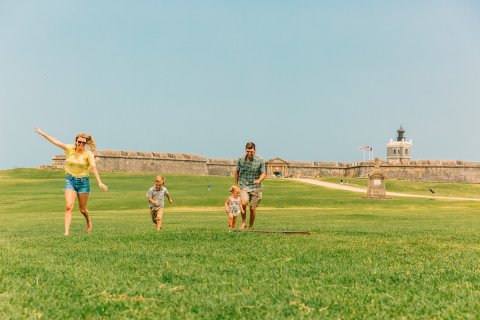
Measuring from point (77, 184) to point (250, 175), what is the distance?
379 centimetres

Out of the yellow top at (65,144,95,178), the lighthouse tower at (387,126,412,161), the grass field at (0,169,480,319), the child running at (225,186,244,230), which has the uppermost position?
the lighthouse tower at (387,126,412,161)

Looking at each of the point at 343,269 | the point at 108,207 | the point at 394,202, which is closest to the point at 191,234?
the point at 343,269

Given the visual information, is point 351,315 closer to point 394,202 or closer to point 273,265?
point 273,265

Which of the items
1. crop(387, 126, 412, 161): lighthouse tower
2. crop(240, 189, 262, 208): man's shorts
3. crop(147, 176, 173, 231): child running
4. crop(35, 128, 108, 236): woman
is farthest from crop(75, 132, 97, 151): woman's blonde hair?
crop(387, 126, 412, 161): lighthouse tower

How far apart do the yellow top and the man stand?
3314 millimetres

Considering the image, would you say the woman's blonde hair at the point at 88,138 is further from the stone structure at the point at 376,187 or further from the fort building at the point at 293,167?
the fort building at the point at 293,167

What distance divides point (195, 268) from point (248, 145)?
620 cm

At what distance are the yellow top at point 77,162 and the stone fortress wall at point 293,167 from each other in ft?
226

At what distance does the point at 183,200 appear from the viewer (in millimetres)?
36812

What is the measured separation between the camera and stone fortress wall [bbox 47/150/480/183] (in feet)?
253

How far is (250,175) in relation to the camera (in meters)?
12.4

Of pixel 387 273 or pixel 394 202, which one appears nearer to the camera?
pixel 387 273

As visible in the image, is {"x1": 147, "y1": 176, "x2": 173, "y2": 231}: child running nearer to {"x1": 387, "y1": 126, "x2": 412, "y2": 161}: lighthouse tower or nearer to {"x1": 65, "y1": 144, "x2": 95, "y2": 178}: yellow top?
{"x1": 65, "y1": 144, "x2": 95, "y2": 178}: yellow top

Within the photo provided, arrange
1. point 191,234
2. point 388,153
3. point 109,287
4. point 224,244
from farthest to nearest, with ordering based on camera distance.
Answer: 1. point 388,153
2. point 191,234
3. point 224,244
4. point 109,287
